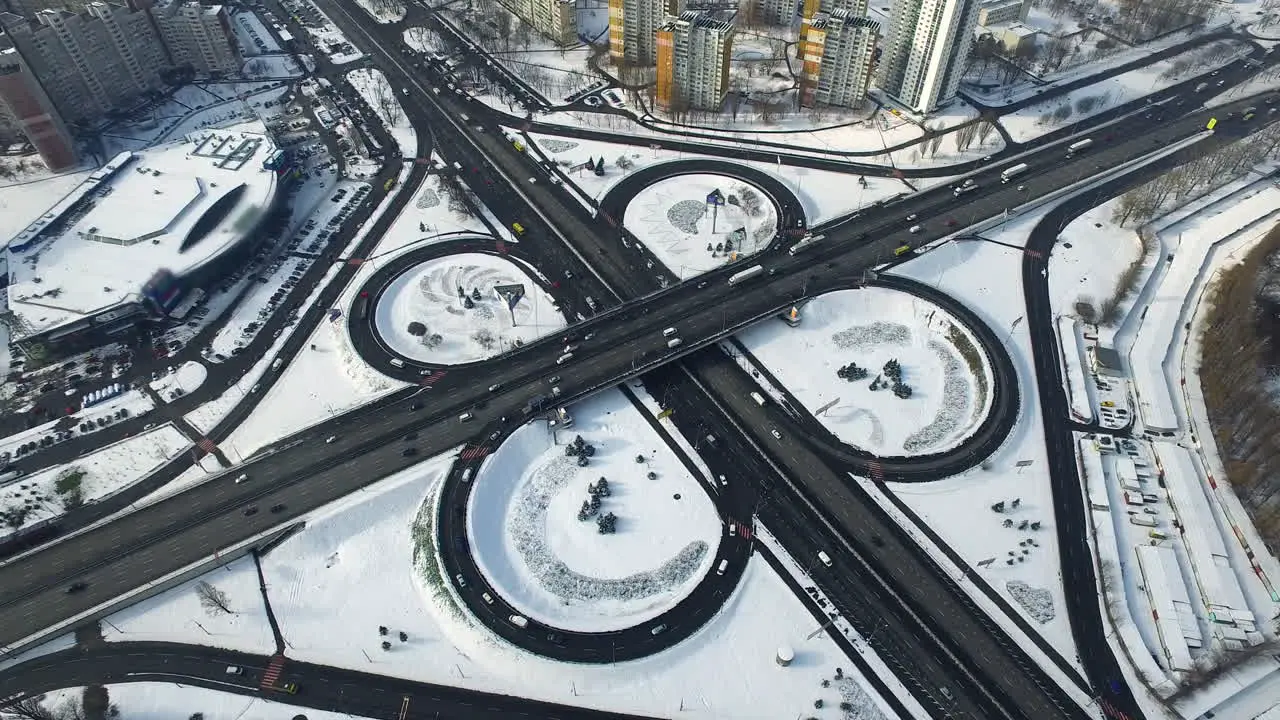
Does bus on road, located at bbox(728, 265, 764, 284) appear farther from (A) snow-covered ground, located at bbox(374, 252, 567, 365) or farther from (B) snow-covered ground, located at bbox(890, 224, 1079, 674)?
(B) snow-covered ground, located at bbox(890, 224, 1079, 674)

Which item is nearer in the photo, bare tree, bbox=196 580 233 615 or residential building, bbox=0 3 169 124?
bare tree, bbox=196 580 233 615

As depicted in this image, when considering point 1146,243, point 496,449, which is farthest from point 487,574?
point 1146,243

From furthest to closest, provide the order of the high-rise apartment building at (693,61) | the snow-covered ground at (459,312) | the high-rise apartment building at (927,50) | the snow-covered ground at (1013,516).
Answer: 1. the high-rise apartment building at (693,61)
2. the high-rise apartment building at (927,50)
3. the snow-covered ground at (459,312)
4. the snow-covered ground at (1013,516)

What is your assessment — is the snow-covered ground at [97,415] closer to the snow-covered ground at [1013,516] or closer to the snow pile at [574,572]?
the snow pile at [574,572]

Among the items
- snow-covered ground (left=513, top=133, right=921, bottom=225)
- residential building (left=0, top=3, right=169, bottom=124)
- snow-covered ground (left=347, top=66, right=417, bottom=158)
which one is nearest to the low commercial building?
snow-covered ground (left=347, top=66, right=417, bottom=158)

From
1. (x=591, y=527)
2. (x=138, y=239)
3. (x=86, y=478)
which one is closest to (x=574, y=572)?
(x=591, y=527)

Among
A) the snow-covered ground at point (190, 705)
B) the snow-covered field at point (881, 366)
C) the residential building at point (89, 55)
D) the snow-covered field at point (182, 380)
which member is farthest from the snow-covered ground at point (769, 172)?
the residential building at point (89, 55)
